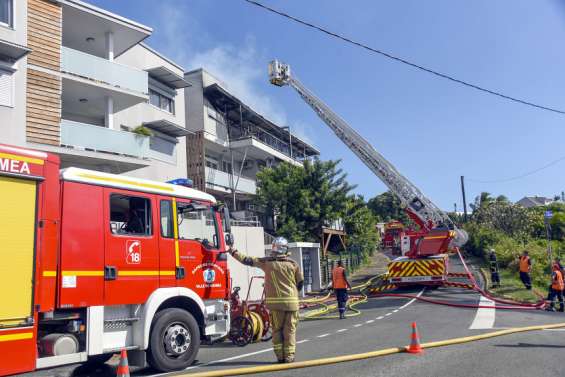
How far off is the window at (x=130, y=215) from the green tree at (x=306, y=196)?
1923 centimetres

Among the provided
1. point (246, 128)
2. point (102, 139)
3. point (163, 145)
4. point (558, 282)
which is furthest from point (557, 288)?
point (246, 128)

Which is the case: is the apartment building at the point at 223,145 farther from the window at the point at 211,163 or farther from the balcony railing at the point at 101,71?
the balcony railing at the point at 101,71

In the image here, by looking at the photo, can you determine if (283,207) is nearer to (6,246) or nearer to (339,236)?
(339,236)

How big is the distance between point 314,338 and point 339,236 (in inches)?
866

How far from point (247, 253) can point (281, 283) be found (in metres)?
12.4

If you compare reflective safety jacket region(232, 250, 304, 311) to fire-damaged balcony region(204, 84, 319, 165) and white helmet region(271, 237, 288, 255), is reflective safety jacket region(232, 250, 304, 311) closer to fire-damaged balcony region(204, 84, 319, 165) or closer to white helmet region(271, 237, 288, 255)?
white helmet region(271, 237, 288, 255)

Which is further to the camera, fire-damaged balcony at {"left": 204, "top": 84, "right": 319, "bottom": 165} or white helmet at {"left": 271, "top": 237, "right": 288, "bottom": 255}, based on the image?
fire-damaged balcony at {"left": 204, "top": 84, "right": 319, "bottom": 165}

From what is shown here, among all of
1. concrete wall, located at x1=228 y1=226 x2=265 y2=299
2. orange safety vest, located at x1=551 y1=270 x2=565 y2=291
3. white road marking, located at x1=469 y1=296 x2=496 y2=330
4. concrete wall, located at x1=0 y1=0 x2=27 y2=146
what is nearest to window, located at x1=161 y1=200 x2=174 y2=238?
white road marking, located at x1=469 y1=296 x2=496 y2=330

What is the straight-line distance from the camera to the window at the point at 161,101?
898 inches

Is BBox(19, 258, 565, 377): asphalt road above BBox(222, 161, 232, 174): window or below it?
below

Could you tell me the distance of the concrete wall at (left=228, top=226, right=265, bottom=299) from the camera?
1812 cm

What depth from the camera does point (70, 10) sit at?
690 inches

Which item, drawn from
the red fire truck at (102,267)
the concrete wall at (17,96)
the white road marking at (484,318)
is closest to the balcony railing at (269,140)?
the concrete wall at (17,96)

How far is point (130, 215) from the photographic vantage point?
290 inches
